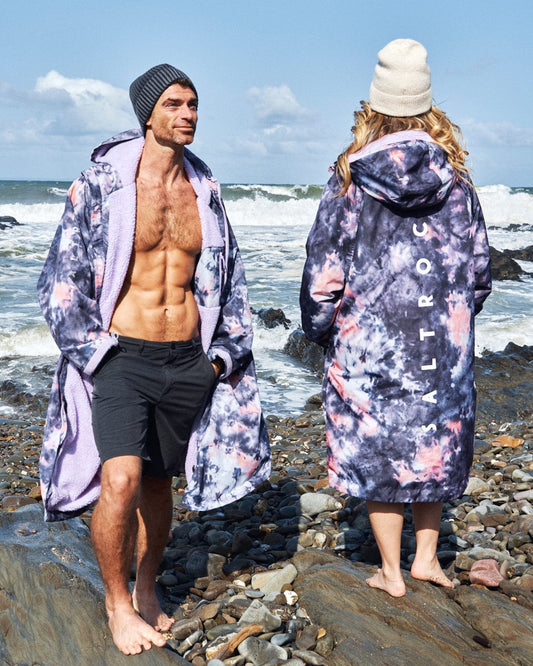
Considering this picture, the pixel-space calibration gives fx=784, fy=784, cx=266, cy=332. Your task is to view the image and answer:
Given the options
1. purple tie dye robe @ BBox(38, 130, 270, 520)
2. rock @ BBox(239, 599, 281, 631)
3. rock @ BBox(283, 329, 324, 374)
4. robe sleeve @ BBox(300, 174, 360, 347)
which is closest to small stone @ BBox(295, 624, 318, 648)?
rock @ BBox(239, 599, 281, 631)

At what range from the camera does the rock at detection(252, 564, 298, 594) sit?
11.8ft

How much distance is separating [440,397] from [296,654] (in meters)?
1.16

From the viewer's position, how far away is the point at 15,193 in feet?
152

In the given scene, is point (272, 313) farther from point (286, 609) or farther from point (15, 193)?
point (15, 193)

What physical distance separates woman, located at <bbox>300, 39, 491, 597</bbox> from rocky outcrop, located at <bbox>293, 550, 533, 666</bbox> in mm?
147

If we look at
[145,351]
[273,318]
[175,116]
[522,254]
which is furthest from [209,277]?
[522,254]

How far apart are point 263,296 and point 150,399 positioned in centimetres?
1330

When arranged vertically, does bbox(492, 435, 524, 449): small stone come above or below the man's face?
below

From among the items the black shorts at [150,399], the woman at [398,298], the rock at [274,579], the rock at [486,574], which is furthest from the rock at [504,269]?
the black shorts at [150,399]

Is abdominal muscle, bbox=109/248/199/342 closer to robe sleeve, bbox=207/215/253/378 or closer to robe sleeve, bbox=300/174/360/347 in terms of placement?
robe sleeve, bbox=207/215/253/378

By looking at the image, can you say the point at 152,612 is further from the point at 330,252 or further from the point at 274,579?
the point at 330,252

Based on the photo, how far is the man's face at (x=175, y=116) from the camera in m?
3.23

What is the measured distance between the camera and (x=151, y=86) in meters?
3.27

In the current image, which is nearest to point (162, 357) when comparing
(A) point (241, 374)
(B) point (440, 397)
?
(A) point (241, 374)
